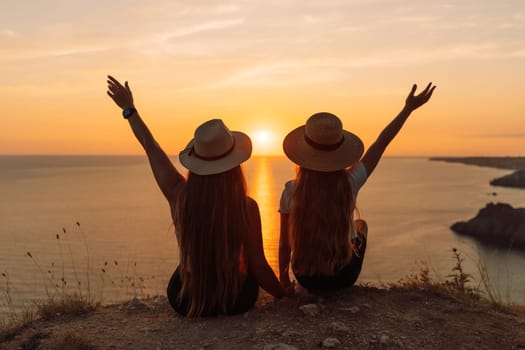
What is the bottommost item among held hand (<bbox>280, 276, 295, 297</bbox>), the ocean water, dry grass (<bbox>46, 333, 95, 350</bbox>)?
the ocean water

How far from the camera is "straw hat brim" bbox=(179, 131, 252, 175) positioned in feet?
14.4

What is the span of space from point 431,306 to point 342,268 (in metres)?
0.97

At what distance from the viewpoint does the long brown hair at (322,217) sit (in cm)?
464

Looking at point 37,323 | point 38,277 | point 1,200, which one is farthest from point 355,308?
point 1,200

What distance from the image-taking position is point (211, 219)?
451 centimetres

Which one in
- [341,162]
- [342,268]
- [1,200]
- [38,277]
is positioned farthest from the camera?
[1,200]

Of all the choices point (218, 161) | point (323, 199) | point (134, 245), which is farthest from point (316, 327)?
point (134, 245)

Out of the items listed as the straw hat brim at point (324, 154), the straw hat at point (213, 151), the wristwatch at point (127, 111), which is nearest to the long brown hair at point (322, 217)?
the straw hat brim at point (324, 154)

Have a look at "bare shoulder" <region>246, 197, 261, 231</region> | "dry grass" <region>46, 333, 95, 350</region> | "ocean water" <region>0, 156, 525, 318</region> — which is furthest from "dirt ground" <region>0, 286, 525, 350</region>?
"ocean water" <region>0, 156, 525, 318</region>

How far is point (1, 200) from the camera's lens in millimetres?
71188

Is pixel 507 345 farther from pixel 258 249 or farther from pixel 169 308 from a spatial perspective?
pixel 169 308

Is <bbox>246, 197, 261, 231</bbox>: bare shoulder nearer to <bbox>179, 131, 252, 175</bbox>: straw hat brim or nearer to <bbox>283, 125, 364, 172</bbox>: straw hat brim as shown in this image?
<bbox>179, 131, 252, 175</bbox>: straw hat brim

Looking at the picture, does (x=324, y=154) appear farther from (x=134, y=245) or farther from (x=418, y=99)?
(x=134, y=245)

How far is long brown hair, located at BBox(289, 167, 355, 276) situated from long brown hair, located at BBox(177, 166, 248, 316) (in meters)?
0.53
